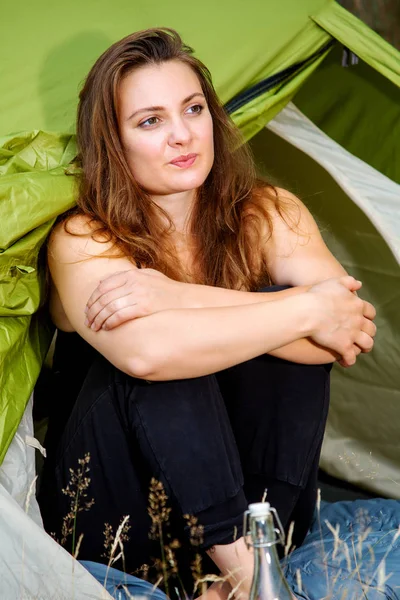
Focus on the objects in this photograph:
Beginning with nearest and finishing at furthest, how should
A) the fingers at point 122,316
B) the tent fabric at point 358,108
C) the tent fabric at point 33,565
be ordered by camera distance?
1. the tent fabric at point 33,565
2. the fingers at point 122,316
3. the tent fabric at point 358,108

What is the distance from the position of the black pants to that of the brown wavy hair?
25cm

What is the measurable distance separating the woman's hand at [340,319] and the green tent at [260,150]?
353 mm

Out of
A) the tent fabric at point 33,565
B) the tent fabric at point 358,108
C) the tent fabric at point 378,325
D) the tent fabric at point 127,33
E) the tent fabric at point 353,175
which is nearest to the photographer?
the tent fabric at point 33,565

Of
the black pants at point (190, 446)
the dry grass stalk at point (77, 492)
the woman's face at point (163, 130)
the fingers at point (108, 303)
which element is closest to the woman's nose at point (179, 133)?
the woman's face at point (163, 130)

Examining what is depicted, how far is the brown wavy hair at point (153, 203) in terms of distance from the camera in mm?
1753

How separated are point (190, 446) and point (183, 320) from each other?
214mm

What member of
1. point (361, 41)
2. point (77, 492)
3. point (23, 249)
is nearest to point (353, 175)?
point (361, 41)

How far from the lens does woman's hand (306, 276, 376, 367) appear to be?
5.42ft

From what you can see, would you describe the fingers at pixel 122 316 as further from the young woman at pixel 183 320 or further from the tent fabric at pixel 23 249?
the tent fabric at pixel 23 249

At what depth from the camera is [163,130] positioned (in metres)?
1.75

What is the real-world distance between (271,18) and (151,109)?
Result: 1.56 ft

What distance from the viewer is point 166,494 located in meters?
1.53

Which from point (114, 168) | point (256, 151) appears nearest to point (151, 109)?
point (114, 168)

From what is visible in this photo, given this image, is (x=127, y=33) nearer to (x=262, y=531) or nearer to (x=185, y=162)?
(x=185, y=162)
